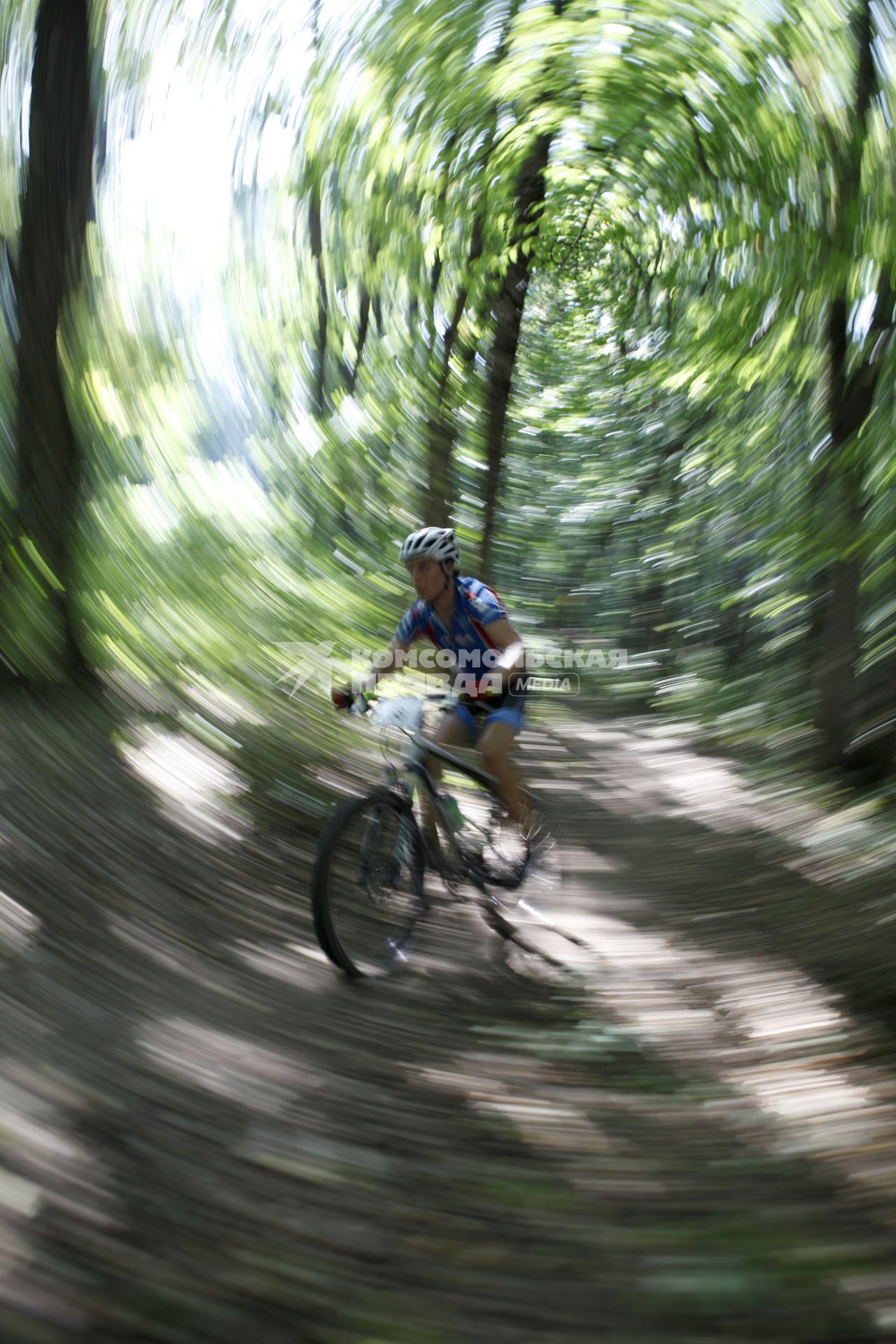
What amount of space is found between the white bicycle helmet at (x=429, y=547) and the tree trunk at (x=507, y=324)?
854cm

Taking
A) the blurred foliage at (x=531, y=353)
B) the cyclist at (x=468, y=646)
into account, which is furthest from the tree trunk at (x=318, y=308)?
the cyclist at (x=468, y=646)

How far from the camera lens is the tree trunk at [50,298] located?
4.97m

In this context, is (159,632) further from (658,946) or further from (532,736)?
(532,736)

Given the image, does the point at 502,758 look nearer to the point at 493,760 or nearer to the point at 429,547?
the point at 493,760

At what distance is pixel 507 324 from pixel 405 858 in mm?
10904

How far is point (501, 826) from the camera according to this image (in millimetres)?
4996

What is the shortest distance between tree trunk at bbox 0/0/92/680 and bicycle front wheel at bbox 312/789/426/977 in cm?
220

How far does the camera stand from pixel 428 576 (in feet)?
14.7

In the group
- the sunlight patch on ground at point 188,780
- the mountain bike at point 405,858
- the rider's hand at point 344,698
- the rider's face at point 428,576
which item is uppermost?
the rider's face at point 428,576
